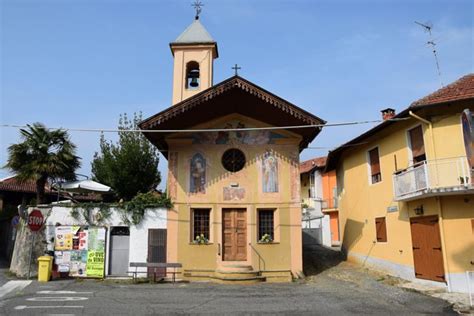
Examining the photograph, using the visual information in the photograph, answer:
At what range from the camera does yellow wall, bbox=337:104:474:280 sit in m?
12.5

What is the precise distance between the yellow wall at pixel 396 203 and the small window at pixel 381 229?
21cm

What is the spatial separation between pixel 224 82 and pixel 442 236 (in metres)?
9.43

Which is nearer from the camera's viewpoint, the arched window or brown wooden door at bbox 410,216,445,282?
brown wooden door at bbox 410,216,445,282

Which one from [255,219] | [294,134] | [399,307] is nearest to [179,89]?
[294,134]

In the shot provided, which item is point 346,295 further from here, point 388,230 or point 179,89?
point 179,89

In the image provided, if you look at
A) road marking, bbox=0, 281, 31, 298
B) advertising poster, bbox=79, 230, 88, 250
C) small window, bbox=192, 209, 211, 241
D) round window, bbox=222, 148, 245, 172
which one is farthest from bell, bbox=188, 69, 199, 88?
road marking, bbox=0, 281, 31, 298

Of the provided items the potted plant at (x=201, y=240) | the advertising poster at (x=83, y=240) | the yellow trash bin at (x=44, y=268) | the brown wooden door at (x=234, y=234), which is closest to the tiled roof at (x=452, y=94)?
the brown wooden door at (x=234, y=234)

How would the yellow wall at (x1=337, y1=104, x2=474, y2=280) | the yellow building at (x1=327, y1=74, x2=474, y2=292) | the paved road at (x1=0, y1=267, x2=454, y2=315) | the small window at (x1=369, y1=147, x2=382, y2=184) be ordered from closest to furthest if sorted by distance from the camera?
the paved road at (x1=0, y1=267, x2=454, y2=315), the yellow building at (x1=327, y1=74, x2=474, y2=292), the yellow wall at (x1=337, y1=104, x2=474, y2=280), the small window at (x1=369, y1=147, x2=382, y2=184)

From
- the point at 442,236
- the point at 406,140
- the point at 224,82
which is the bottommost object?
the point at 442,236

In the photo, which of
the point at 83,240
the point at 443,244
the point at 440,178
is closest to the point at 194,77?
the point at 83,240

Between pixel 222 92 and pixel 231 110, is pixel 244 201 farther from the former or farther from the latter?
pixel 222 92

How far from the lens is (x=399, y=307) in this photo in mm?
10484

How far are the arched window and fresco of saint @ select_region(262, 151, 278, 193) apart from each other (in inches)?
251

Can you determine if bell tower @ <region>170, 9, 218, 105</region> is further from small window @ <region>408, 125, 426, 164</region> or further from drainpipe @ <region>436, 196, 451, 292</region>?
drainpipe @ <region>436, 196, 451, 292</region>
